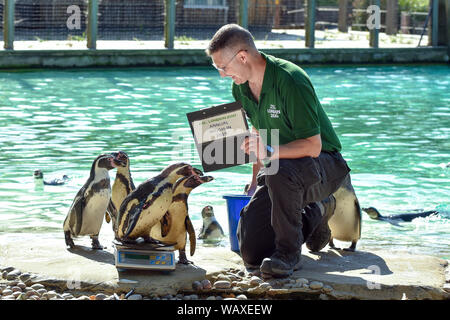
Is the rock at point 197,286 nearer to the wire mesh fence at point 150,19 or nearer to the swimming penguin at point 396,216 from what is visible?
the swimming penguin at point 396,216

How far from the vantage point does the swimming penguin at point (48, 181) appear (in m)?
7.71

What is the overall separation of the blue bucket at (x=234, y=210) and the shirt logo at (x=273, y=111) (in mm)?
690

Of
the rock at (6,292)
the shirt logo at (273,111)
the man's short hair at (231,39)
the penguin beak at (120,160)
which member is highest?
the man's short hair at (231,39)

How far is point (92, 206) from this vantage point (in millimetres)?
5188

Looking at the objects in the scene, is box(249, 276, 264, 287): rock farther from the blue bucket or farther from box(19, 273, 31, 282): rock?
box(19, 273, 31, 282): rock

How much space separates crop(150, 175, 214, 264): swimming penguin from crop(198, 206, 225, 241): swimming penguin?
113 centimetres

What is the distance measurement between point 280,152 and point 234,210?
0.84m

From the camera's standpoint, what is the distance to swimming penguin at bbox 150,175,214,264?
4734 millimetres

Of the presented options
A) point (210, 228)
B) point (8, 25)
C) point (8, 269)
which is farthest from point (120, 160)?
point (8, 25)

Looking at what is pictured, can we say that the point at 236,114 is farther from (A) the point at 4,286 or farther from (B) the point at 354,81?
(B) the point at 354,81

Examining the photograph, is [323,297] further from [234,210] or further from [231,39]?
[231,39]

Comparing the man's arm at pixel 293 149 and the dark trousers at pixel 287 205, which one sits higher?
the man's arm at pixel 293 149

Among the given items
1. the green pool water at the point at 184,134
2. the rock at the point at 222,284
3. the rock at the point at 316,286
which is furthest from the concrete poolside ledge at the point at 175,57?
the rock at the point at 316,286
